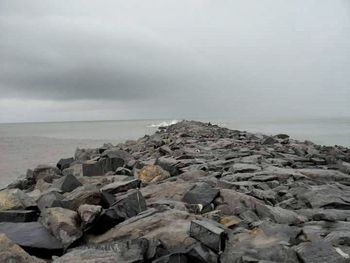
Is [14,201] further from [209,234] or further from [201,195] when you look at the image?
[209,234]

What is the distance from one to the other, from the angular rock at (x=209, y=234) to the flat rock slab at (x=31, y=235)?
55.7 inches

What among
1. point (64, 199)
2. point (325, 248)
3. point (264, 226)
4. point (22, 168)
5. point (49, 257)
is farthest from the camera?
point (22, 168)

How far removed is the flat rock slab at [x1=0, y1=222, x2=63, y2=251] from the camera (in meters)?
4.59

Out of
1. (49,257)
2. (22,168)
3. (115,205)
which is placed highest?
(115,205)

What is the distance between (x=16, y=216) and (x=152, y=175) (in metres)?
3.15

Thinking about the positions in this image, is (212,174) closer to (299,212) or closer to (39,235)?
(299,212)

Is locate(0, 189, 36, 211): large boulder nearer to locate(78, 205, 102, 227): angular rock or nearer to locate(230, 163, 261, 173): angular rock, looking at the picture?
locate(78, 205, 102, 227): angular rock

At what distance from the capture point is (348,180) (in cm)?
882

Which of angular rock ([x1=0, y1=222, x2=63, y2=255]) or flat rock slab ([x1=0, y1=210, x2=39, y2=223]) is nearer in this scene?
angular rock ([x1=0, y1=222, x2=63, y2=255])

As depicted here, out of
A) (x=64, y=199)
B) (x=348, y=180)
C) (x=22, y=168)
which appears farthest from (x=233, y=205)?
(x=22, y=168)

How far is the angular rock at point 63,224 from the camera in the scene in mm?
4765

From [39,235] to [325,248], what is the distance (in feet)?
9.61

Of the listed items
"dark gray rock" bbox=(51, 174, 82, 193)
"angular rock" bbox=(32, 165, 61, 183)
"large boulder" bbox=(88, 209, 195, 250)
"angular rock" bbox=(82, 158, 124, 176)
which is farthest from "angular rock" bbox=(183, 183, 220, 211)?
"angular rock" bbox=(32, 165, 61, 183)

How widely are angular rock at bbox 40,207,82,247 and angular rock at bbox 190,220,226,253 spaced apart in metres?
1.28
